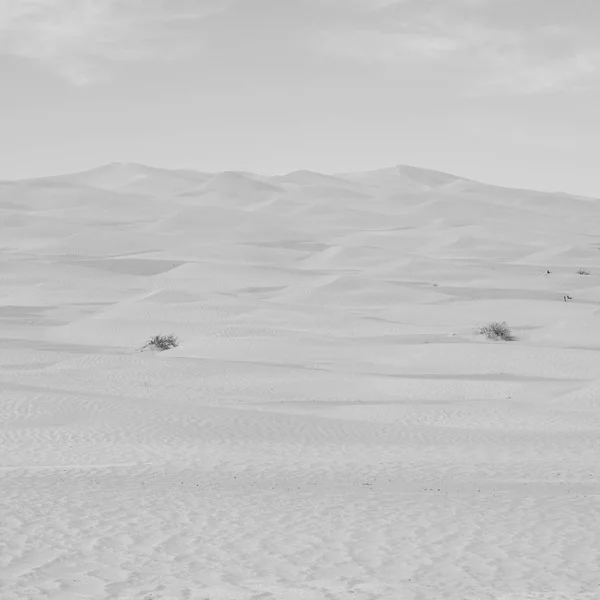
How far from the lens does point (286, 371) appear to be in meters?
23.1

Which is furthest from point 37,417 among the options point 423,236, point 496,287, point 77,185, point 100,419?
point 77,185

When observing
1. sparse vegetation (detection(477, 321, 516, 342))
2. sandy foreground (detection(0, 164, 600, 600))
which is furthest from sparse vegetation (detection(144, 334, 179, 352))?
sparse vegetation (detection(477, 321, 516, 342))

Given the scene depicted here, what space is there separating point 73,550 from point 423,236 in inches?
2586

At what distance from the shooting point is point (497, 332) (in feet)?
98.8

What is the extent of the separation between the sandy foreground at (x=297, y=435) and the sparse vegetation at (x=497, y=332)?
1.95ft

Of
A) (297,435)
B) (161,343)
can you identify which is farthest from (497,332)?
(297,435)

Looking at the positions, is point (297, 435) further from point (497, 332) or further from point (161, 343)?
point (497, 332)

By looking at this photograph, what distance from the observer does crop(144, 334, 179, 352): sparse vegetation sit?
27.8 metres

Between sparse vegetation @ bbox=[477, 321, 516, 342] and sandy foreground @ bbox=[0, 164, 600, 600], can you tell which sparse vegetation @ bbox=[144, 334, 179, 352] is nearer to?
sandy foreground @ bbox=[0, 164, 600, 600]

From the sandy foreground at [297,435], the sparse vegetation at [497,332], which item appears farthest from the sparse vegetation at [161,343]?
the sparse vegetation at [497,332]

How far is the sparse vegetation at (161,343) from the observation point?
91.3 ft

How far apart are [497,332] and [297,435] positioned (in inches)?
609

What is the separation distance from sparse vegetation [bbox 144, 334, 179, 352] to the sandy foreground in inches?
19.6

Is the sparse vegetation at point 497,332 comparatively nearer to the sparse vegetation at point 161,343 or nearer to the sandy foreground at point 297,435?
the sandy foreground at point 297,435
